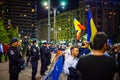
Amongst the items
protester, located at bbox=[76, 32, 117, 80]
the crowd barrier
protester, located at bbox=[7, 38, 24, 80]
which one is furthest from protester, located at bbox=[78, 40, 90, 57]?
protester, located at bbox=[76, 32, 117, 80]

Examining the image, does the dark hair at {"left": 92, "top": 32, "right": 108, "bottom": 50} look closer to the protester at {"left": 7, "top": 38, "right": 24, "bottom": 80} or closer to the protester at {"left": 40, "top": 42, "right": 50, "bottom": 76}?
the protester at {"left": 7, "top": 38, "right": 24, "bottom": 80}

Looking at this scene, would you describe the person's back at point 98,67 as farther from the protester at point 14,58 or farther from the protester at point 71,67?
the protester at point 14,58

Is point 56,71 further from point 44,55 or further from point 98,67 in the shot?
point 44,55

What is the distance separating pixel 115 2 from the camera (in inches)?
6870

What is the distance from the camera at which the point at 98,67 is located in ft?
16.2

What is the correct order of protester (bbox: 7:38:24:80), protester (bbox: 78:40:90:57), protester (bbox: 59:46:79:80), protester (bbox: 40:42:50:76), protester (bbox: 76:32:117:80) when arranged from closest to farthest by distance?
1. protester (bbox: 76:32:117:80)
2. protester (bbox: 59:46:79:80)
3. protester (bbox: 7:38:24:80)
4. protester (bbox: 78:40:90:57)
5. protester (bbox: 40:42:50:76)

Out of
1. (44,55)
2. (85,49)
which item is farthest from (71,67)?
(44,55)

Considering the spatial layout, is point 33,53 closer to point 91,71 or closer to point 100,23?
point 91,71

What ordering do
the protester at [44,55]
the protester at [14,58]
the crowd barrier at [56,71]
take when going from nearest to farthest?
the crowd barrier at [56,71] → the protester at [14,58] → the protester at [44,55]

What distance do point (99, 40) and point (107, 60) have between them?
0.29 metres

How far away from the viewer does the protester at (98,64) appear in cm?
493

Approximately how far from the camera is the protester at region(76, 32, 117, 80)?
4926 mm

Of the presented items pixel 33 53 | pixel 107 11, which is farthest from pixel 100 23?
pixel 33 53

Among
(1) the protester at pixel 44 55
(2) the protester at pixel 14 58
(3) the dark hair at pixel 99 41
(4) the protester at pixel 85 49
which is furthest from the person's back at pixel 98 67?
(1) the protester at pixel 44 55
